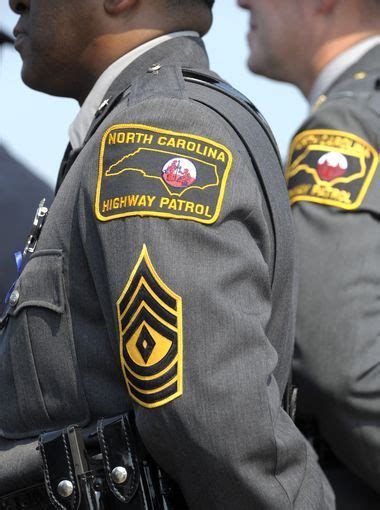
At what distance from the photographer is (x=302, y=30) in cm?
312

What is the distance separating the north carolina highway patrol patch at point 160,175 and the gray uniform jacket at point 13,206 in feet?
2.62

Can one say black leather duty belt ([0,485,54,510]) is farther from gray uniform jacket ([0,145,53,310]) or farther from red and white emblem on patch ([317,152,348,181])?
red and white emblem on patch ([317,152,348,181])

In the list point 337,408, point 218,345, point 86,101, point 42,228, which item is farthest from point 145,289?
point 337,408

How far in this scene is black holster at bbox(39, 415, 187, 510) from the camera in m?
1.88

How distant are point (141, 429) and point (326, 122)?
1156 millimetres

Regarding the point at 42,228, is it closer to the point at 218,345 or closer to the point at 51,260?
the point at 51,260

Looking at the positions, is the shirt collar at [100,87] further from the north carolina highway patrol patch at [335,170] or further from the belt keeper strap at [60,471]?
the belt keeper strap at [60,471]

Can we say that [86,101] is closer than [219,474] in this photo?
No

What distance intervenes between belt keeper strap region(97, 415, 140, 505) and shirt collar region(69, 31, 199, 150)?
2.28ft

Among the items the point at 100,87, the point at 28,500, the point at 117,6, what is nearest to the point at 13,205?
the point at 100,87

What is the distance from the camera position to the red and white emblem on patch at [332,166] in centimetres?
260

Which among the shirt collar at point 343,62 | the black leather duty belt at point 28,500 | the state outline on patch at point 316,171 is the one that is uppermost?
the shirt collar at point 343,62

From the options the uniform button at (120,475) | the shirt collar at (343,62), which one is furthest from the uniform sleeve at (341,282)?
the uniform button at (120,475)

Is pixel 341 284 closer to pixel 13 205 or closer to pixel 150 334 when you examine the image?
pixel 150 334
